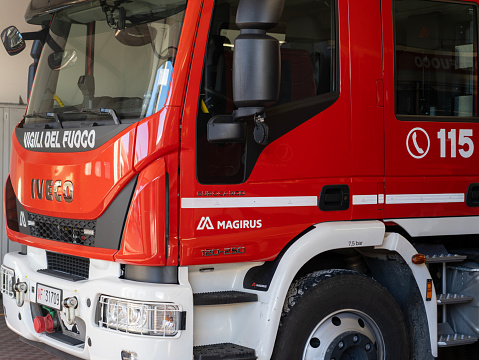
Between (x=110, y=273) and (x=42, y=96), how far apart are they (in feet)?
4.93

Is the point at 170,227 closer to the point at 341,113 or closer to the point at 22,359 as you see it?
the point at 341,113

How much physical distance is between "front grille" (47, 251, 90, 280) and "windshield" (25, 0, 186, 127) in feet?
2.65

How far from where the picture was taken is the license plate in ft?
15.0

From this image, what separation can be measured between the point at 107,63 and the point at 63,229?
3.37 ft

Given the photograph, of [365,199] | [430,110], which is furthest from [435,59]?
[365,199]

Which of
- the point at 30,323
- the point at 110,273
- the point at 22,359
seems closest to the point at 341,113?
the point at 110,273

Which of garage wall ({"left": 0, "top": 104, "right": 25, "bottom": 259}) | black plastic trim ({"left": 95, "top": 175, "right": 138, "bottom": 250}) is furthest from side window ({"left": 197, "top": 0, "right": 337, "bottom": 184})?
garage wall ({"left": 0, "top": 104, "right": 25, "bottom": 259})

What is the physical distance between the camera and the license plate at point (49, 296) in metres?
4.56

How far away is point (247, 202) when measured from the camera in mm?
4348

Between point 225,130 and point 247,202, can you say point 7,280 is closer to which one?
point 247,202

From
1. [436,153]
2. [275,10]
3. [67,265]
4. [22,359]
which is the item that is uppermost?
[275,10]

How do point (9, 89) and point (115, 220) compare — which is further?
point (9, 89)

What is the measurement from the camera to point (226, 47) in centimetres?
432

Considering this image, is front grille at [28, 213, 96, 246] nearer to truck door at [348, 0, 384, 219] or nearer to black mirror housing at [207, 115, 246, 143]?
black mirror housing at [207, 115, 246, 143]
